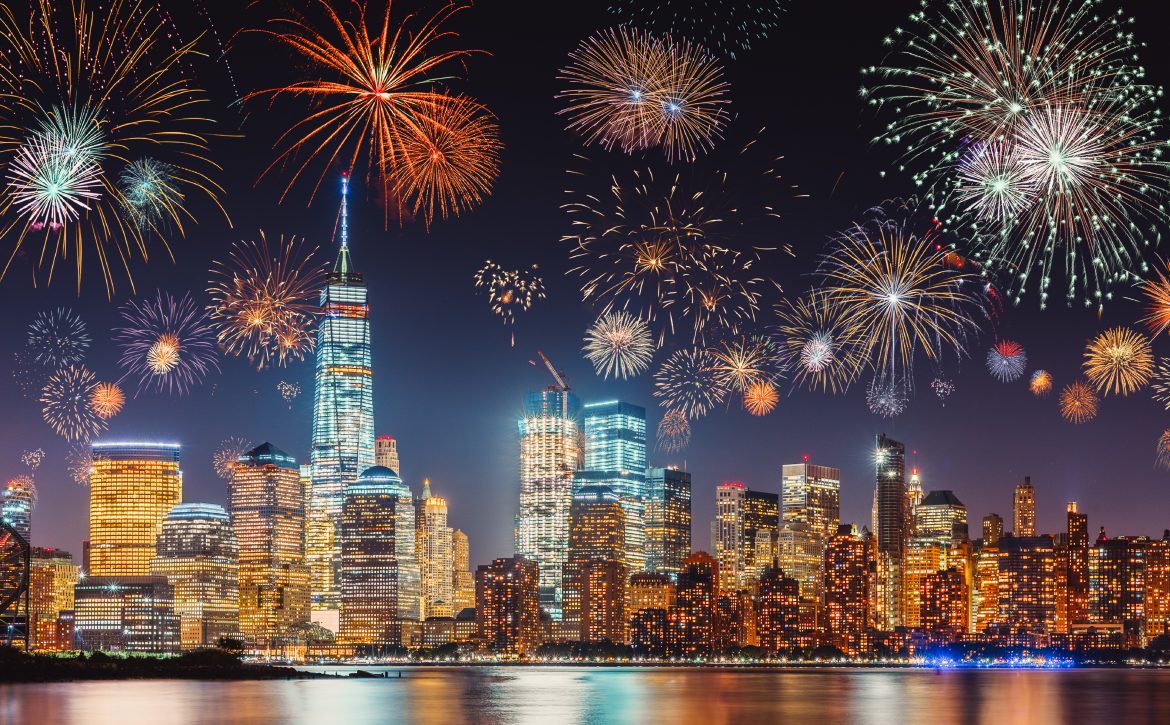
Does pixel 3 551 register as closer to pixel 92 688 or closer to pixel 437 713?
pixel 92 688

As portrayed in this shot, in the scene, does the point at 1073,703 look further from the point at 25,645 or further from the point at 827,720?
the point at 25,645

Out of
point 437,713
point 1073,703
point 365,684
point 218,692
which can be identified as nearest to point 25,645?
point 218,692

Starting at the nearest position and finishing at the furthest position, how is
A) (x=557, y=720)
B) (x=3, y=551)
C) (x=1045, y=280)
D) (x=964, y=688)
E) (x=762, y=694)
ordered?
(x=1045, y=280), (x=557, y=720), (x=3, y=551), (x=762, y=694), (x=964, y=688)

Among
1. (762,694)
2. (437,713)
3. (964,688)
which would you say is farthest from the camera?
(964,688)

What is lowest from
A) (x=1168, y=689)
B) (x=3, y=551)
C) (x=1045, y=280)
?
(x=1168, y=689)

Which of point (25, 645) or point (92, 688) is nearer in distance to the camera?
point (92, 688)

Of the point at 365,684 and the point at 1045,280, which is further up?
the point at 1045,280
